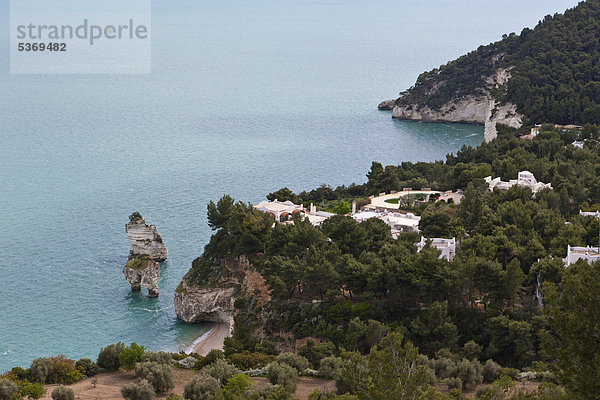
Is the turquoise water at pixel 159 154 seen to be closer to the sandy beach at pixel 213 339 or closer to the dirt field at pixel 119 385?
the sandy beach at pixel 213 339

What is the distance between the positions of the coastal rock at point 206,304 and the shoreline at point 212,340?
0.38 meters

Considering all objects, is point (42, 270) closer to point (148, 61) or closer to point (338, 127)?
point (338, 127)

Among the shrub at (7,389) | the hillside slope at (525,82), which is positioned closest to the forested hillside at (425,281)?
the shrub at (7,389)

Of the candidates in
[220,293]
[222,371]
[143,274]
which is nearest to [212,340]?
[220,293]

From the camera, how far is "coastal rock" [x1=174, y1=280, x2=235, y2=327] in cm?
3881

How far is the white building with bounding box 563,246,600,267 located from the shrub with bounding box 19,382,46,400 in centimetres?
1940

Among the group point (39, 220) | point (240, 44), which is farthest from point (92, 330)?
point (240, 44)

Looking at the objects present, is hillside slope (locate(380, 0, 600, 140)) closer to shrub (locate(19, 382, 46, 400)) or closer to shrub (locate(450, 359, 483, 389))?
shrub (locate(450, 359, 483, 389))

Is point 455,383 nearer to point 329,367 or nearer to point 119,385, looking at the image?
point 329,367

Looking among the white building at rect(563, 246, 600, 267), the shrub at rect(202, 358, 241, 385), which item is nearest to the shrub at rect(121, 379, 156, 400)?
the shrub at rect(202, 358, 241, 385)

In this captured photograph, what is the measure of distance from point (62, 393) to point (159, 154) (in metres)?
47.3

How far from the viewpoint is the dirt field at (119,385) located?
26219mm

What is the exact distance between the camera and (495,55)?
9094 cm

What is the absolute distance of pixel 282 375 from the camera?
85.5 feet
